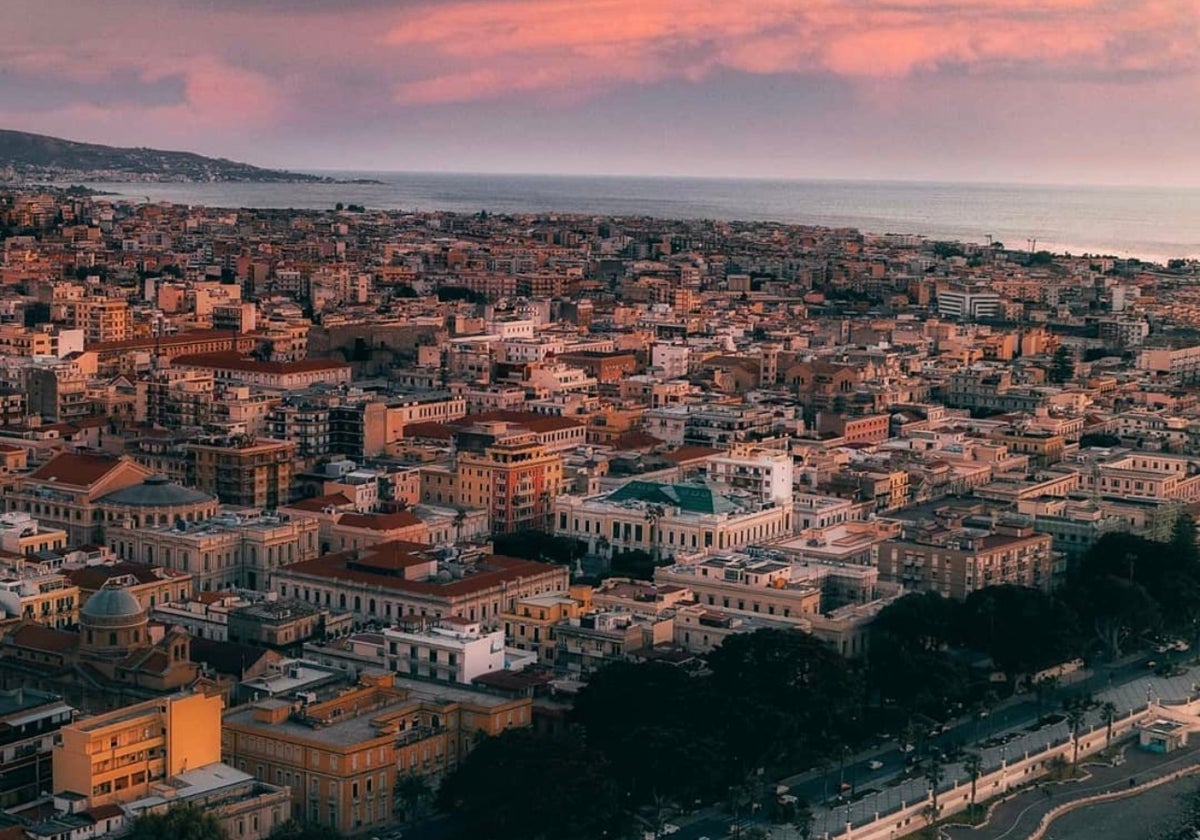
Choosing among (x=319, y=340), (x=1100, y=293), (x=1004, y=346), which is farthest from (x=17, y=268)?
(x=1100, y=293)

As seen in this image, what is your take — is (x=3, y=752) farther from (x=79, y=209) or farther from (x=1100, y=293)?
(x=79, y=209)

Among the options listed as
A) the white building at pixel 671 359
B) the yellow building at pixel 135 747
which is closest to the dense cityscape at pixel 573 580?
the yellow building at pixel 135 747

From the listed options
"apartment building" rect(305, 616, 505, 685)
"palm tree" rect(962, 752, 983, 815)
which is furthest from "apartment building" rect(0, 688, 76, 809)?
→ "palm tree" rect(962, 752, 983, 815)

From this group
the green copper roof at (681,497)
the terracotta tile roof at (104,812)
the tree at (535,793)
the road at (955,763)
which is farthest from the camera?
the green copper roof at (681,497)

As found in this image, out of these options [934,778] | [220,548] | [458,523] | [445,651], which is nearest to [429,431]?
[458,523]

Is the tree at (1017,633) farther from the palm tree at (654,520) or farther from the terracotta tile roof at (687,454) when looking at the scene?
the terracotta tile roof at (687,454)

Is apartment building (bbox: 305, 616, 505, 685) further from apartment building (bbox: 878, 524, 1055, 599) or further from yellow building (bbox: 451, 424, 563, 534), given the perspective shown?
yellow building (bbox: 451, 424, 563, 534)
